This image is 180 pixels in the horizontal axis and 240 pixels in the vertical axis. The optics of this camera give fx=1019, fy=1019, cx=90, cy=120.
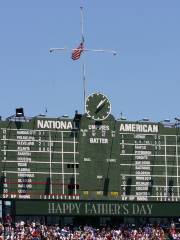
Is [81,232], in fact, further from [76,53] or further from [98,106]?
[76,53]

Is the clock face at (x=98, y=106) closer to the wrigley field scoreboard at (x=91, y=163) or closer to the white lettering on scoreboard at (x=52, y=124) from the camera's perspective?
the wrigley field scoreboard at (x=91, y=163)

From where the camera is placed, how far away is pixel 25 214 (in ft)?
244

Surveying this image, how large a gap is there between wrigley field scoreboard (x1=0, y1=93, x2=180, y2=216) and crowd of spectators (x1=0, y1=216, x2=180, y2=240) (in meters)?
1.29

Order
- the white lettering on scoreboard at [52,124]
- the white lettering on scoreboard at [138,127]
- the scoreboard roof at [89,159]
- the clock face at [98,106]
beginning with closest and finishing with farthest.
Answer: the scoreboard roof at [89,159] → the white lettering on scoreboard at [52,124] → the clock face at [98,106] → the white lettering on scoreboard at [138,127]

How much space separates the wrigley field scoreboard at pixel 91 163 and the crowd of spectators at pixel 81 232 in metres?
1.29

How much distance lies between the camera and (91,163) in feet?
247

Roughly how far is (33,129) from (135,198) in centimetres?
951

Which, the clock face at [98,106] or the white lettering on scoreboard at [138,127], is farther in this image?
the white lettering on scoreboard at [138,127]

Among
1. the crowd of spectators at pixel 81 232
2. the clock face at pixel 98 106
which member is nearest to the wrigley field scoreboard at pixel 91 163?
the clock face at pixel 98 106

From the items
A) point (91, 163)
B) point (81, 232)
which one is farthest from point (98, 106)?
point (81, 232)

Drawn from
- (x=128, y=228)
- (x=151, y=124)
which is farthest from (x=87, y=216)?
(x=151, y=124)

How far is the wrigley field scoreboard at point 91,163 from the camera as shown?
73.3 m

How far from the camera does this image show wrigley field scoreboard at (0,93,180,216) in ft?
Answer: 241

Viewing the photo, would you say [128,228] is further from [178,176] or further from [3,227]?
[3,227]
